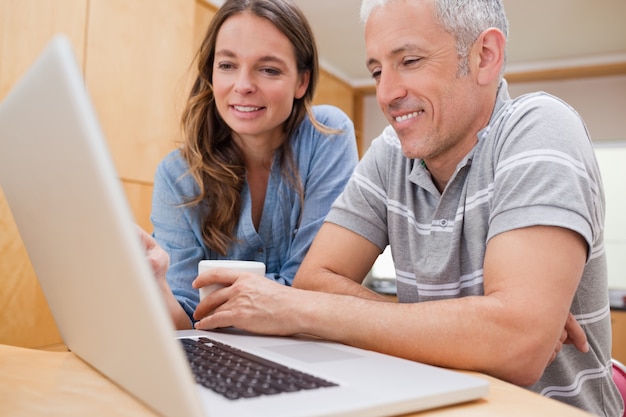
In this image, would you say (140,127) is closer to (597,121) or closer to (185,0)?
(185,0)

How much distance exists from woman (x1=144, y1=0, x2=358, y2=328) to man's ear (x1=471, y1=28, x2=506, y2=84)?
55 cm

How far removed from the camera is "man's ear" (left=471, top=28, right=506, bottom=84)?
1.16 metres

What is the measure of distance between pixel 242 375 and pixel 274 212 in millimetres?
1038

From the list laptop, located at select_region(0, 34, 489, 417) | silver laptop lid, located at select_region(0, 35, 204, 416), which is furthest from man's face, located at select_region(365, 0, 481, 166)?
silver laptop lid, located at select_region(0, 35, 204, 416)

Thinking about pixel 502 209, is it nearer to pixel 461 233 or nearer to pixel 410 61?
pixel 461 233

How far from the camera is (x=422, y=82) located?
3.78ft

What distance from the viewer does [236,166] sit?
→ 1.66 m

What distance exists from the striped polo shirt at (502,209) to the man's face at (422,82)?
0.19 ft

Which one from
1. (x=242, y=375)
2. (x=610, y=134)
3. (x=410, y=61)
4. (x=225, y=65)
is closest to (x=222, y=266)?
(x=242, y=375)

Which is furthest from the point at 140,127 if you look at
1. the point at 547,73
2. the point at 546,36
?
the point at 547,73

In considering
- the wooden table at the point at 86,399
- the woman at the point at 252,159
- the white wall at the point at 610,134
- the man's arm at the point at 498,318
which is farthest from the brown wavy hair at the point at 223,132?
the white wall at the point at 610,134

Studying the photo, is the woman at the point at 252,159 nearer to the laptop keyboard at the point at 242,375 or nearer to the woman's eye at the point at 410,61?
the woman's eye at the point at 410,61

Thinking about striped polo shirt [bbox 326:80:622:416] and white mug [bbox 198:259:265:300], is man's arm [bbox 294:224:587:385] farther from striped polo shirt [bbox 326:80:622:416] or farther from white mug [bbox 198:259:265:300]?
white mug [bbox 198:259:265:300]

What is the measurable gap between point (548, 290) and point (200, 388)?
0.50 meters
